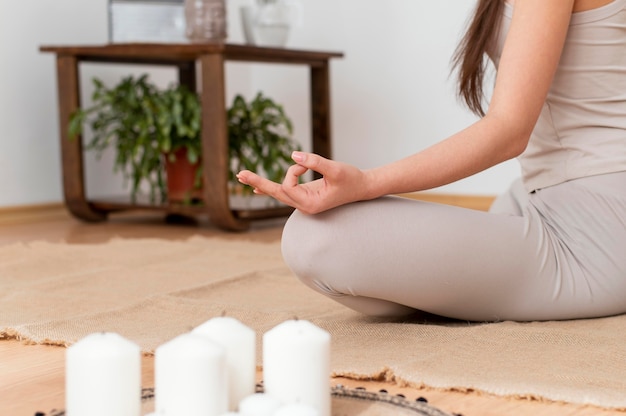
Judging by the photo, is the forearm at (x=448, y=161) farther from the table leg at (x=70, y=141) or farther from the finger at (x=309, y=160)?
the table leg at (x=70, y=141)

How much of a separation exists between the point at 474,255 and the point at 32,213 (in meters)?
2.34

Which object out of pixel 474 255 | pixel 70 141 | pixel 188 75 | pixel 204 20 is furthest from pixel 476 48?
pixel 188 75

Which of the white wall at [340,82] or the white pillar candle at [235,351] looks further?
the white wall at [340,82]

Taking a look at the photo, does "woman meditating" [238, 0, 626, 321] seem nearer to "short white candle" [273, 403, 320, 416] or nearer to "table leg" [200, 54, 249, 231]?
"short white candle" [273, 403, 320, 416]

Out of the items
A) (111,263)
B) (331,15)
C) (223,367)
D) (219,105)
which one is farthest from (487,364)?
(331,15)

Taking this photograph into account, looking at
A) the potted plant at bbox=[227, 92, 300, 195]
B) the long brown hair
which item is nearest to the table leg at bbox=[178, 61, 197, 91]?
the potted plant at bbox=[227, 92, 300, 195]

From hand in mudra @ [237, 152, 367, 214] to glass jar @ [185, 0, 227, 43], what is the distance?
1915 millimetres

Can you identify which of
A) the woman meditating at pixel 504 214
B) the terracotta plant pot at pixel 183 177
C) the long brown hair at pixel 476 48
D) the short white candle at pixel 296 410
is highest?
the long brown hair at pixel 476 48

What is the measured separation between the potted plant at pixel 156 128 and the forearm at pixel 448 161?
1728mm

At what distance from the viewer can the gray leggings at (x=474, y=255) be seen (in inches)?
47.2

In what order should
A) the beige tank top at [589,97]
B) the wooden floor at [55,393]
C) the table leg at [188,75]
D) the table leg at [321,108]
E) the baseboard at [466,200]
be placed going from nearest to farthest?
the wooden floor at [55,393]
the beige tank top at [589,97]
the table leg at [321,108]
the baseboard at [466,200]
the table leg at [188,75]

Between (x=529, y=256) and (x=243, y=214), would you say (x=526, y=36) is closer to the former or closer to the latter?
(x=529, y=256)

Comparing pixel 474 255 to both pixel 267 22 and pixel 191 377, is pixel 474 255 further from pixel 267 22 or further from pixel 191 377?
pixel 267 22

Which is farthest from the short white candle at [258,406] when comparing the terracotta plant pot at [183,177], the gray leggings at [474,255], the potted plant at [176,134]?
the terracotta plant pot at [183,177]
